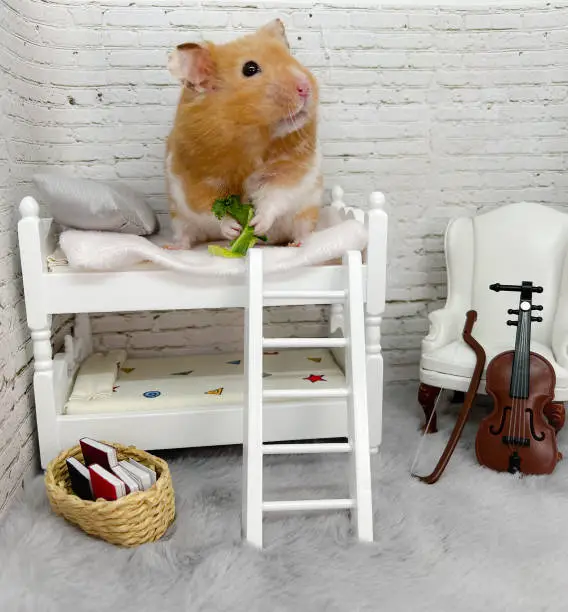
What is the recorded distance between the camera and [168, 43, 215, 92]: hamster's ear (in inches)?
71.3

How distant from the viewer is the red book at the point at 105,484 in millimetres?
1575

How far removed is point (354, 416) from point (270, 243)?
69 cm

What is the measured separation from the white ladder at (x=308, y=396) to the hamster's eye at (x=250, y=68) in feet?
1.73

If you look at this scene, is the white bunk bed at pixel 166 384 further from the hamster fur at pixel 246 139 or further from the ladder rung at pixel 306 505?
the ladder rung at pixel 306 505

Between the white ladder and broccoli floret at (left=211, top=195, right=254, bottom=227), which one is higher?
broccoli floret at (left=211, top=195, right=254, bottom=227)

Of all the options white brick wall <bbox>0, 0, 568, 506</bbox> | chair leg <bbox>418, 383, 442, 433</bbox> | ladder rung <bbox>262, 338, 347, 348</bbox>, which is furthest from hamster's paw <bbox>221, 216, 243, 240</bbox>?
chair leg <bbox>418, 383, 442, 433</bbox>

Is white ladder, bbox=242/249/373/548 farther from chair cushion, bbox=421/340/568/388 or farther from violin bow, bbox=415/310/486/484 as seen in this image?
chair cushion, bbox=421/340/568/388

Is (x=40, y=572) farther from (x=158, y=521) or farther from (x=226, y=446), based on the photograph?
(x=226, y=446)

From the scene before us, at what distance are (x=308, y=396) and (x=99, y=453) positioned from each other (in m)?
0.59

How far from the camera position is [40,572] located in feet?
4.83

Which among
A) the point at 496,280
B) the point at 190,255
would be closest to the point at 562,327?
the point at 496,280

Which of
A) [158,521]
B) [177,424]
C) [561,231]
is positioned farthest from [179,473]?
[561,231]

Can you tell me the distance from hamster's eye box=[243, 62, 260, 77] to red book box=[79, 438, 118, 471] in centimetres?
114

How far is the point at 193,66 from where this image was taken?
1.82 metres
